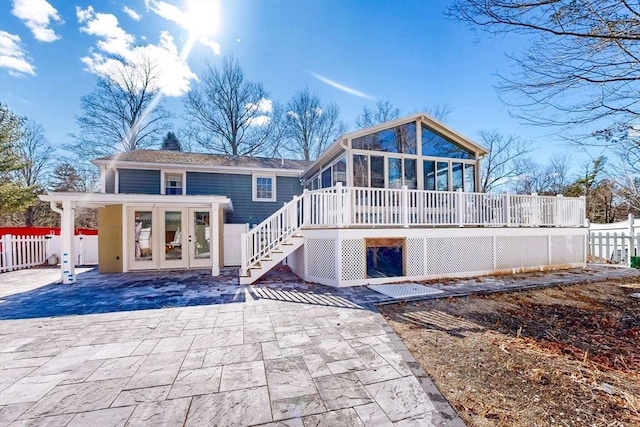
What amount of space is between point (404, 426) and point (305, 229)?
5355 millimetres

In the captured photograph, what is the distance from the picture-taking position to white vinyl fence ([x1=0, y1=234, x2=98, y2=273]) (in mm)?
8648

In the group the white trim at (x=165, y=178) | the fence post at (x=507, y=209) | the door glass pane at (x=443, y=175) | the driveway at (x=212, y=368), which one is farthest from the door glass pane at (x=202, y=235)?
the fence post at (x=507, y=209)

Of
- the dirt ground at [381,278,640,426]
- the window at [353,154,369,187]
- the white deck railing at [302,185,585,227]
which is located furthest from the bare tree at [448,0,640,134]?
the window at [353,154,369,187]

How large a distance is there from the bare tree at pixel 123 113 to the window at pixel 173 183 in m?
10.5

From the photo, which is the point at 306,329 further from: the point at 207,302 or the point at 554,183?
the point at 554,183

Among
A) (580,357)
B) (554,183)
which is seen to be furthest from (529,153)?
(580,357)

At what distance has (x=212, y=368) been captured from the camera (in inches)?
106

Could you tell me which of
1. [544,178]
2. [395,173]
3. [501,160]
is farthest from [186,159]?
[544,178]

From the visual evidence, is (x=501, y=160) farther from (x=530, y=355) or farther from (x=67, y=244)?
(x=67, y=244)

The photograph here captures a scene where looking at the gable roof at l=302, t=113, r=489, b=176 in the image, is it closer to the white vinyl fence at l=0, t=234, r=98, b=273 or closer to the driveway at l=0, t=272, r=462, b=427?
the driveway at l=0, t=272, r=462, b=427

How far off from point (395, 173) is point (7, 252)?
12852 millimetres

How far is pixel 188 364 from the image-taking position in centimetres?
279

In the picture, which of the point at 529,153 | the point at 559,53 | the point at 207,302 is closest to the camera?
the point at 559,53

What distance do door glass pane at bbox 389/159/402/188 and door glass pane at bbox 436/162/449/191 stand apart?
1.56 m
